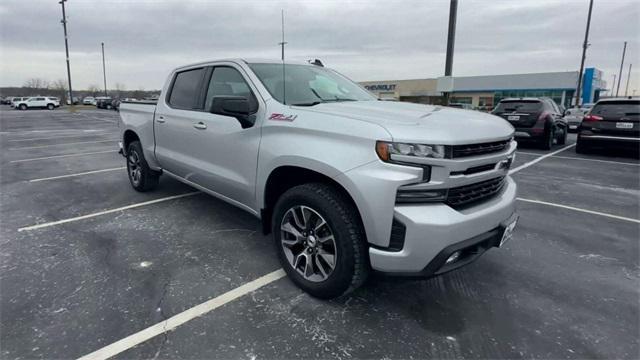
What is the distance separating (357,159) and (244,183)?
1333 millimetres

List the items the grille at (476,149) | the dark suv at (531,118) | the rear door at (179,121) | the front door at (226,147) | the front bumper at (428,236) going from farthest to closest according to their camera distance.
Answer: the dark suv at (531,118) → the rear door at (179,121) → the front door at (226,147) → the grille at (476,149) → the front bumper at (428,236)

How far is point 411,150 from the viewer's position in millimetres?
2240

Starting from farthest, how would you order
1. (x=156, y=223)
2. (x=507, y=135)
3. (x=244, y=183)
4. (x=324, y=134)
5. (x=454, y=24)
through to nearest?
(x=454, y=24)
(x=156, y=223)
(x=244, y=183)
(x=507, y=135)
(x=324, y=134)

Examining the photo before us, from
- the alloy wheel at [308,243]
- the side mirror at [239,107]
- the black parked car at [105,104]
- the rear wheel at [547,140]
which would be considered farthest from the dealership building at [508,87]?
the alloy wheel at [308,243]

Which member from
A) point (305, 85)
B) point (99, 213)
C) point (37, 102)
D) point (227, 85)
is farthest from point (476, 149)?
point (37, 102)

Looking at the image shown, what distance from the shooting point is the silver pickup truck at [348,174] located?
224 cm

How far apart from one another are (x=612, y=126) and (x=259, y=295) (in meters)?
10.6

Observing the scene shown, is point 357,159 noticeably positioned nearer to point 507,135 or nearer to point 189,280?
point 507,135

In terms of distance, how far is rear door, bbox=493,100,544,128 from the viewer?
1059 centimetres

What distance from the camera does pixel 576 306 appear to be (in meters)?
2.82

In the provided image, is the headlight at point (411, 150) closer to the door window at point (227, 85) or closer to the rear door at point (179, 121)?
the door window at point (227, 85)

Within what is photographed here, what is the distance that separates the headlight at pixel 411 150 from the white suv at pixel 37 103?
53.7 metres

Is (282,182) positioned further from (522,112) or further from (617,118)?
(617,118)

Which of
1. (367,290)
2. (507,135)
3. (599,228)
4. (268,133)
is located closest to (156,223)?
(268,133)
